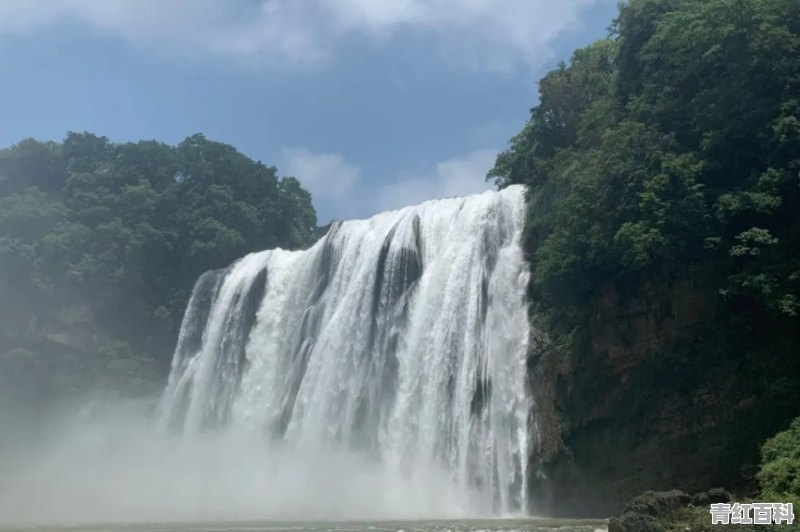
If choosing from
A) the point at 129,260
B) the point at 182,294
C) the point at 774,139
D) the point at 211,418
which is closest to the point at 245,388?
the point at 211,418

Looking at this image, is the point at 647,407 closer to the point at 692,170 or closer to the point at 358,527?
the point at 692,170

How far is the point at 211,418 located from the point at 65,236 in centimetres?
1680

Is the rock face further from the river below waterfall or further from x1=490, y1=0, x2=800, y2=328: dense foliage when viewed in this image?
the river below waterfall

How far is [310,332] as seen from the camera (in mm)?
31391

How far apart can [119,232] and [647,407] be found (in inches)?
1321

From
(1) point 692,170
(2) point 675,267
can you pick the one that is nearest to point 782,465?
(2) point 675,267

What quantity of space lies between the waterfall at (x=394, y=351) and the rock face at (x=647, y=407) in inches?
45.6

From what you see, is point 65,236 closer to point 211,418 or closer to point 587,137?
point 211,418

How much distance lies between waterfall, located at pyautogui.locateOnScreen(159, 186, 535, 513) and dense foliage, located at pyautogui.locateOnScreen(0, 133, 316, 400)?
30.1 ft

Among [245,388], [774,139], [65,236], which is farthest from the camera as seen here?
[65,236]

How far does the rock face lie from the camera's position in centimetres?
1917

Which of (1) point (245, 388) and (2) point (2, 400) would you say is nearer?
(1) point (245, 388)

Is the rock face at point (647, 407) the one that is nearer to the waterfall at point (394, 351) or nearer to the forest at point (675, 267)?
the forest at point (675, 267)

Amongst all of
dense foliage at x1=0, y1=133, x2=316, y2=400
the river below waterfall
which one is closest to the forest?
the river below waterfall
